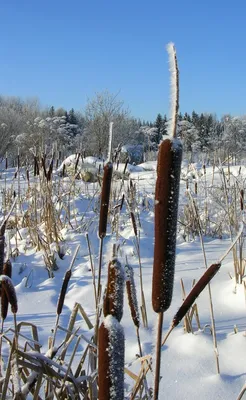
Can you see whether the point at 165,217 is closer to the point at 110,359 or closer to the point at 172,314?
the point at 110,359

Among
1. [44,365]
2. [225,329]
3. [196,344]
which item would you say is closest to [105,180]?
[44,365]

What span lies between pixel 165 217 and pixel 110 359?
6.2 inches

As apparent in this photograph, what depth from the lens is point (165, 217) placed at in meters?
0.45

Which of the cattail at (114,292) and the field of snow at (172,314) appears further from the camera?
the field of snow at (172,314)

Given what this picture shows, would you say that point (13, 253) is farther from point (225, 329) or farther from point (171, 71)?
point (171, 71)

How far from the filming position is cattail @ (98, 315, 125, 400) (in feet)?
1.38

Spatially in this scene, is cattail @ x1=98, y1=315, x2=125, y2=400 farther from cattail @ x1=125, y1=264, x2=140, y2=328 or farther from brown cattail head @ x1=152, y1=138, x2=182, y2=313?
cattail @ x1=125, y1=264, x2=140, y2=328

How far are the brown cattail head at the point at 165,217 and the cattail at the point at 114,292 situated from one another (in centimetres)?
4

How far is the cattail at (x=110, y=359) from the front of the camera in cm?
42

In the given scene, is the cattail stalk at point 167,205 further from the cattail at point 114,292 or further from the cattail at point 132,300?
the cattail at point 132,300

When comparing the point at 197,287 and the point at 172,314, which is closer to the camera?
the point at 197,287

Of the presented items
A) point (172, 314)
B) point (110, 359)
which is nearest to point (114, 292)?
point (110, 359)

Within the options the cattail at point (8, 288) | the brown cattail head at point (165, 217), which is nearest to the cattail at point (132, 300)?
the cattail at point (8, 288)

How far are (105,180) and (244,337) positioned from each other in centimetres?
115
